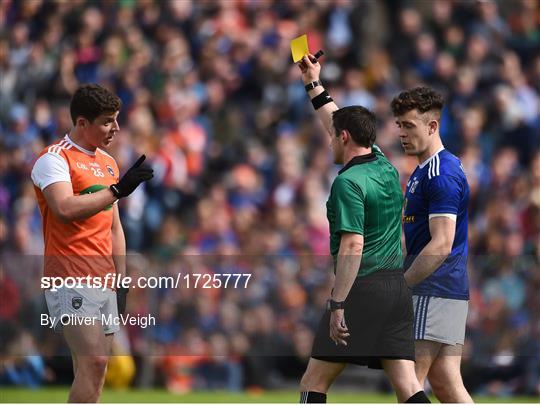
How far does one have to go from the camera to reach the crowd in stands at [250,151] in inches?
572

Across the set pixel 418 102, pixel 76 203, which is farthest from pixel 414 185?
pixel 76 203

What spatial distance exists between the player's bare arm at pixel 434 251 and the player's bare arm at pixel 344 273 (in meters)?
0.58

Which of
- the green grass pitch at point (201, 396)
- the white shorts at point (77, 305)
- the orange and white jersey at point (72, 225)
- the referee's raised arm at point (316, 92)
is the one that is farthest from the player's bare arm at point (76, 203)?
the green grass pitch at point (201, 396)

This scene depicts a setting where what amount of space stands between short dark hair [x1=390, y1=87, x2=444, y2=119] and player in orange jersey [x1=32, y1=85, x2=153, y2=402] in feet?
5.81

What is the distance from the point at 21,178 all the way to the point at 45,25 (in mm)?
3001

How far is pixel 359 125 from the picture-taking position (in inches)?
320

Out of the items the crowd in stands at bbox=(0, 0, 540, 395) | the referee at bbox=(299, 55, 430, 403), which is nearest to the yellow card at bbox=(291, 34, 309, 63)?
the referee at bbox=(299, 55, 430, 403)

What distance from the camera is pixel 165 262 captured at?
46.2ft

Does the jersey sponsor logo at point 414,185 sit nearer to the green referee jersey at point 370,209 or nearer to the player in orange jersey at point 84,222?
the green referee jersey at point 370,209

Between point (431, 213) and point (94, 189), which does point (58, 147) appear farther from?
point (431, 213)

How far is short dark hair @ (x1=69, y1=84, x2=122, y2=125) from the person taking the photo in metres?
8.30

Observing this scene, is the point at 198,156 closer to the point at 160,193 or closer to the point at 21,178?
the point at 160,193

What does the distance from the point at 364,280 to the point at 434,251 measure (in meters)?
0.52

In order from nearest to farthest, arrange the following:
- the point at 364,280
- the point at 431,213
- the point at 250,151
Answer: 1. the point at 364,280
2. the point at 431,213
3. the point at 250,151
